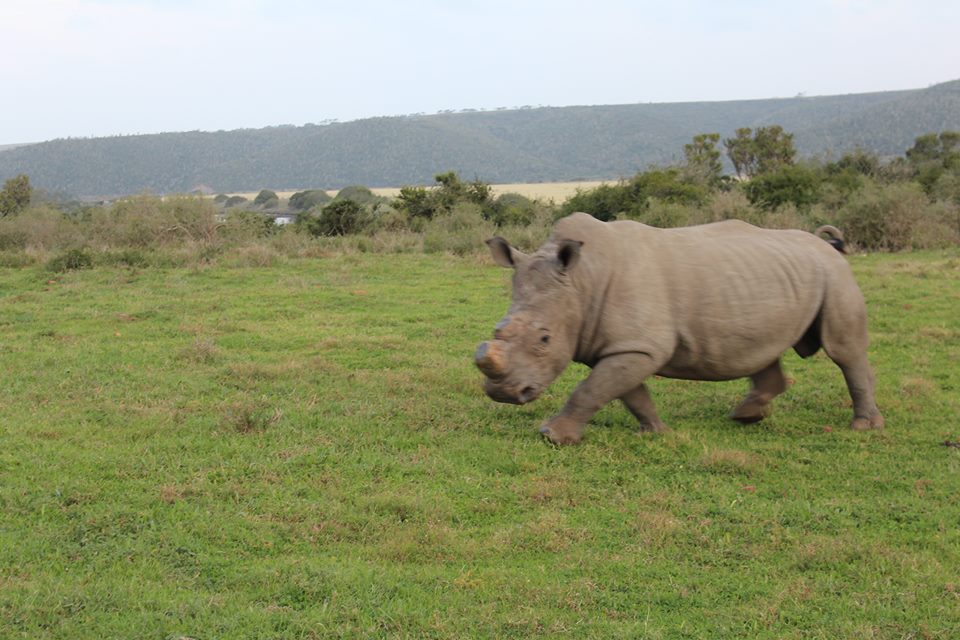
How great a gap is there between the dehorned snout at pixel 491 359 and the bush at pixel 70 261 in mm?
15405

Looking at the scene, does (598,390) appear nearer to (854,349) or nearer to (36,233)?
(854,349)

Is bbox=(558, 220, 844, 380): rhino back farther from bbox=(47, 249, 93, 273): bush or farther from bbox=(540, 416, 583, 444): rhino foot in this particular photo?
bbox=(47, 249, 93, 273): bush

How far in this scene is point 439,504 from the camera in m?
6.26

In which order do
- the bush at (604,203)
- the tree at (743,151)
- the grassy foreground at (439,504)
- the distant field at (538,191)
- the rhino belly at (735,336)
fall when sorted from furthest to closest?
the distant field at (538,191), the tree at (743,151), the bush at (604,203), the rhino belly at (735,336), the grassy foreground at (439,504)

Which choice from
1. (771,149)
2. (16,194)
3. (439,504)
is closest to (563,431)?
(439,504)

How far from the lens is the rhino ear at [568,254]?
24.2 ft

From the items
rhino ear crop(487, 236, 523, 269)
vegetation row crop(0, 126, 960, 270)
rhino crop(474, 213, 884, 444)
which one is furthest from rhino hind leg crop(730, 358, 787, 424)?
vegetation row crop(0, 126, 960, 270)

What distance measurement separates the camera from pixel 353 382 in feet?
32.4

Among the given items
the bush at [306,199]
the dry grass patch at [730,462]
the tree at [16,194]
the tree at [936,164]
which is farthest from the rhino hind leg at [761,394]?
the bush at [306,199]

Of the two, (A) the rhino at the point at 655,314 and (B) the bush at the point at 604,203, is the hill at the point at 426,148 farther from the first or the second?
(A) the rhino at the point at 655,314

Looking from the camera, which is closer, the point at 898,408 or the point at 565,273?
the point at 565,273

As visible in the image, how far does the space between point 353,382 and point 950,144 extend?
1748 inches

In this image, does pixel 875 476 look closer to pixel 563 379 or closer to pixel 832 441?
pixel 832 441

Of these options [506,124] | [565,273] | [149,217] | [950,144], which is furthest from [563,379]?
[506,124]
